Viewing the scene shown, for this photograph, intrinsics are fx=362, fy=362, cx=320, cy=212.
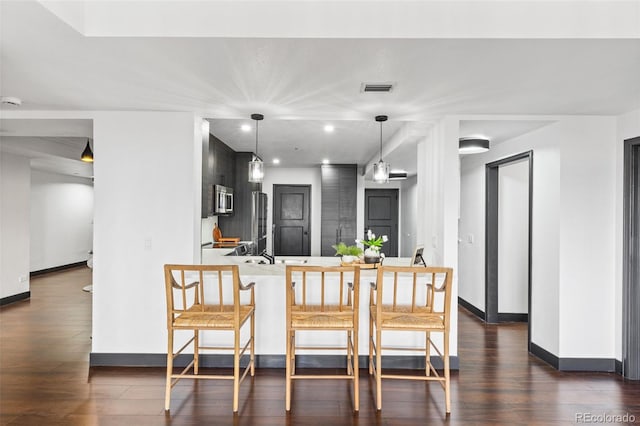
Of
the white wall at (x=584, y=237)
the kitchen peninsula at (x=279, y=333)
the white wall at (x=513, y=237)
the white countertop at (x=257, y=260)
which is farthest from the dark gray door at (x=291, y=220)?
the white wall at (x=584, y=237)

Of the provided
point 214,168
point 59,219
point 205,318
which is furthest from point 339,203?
point 59,219

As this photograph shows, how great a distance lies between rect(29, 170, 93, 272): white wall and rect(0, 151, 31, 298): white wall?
2.41 meters

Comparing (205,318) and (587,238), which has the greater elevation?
(587,238)

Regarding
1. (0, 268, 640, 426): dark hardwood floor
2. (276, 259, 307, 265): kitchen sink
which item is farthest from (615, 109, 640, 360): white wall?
(276, 259, 307, 265): kitchen sink

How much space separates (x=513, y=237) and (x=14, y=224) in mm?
7298

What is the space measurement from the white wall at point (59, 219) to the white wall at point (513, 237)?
8.95m

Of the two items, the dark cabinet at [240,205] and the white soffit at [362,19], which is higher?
the white soffit at [362,19]

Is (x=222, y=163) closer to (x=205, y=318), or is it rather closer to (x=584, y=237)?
(x=205, y=318)

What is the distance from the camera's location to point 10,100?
9.52ft

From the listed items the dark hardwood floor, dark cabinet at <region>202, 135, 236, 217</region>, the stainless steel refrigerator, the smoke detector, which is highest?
the smoke detector

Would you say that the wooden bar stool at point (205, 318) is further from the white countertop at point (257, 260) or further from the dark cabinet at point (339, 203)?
the dark cabinet at point (339, 203)

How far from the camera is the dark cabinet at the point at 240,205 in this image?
623 cm

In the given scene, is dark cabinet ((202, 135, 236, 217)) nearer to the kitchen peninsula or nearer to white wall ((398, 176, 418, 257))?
the kitchen peninsula

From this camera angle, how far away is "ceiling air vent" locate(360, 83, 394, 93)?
2520mm
